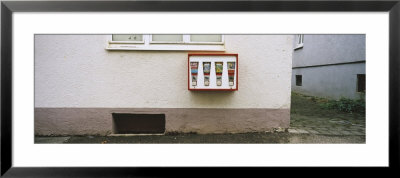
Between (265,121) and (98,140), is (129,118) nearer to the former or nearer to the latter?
(98,140)

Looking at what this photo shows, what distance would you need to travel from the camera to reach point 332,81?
6844mm

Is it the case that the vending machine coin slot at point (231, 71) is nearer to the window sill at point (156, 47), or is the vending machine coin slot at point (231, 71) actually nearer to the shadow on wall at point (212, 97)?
the shadow on wall at point (212, 97)

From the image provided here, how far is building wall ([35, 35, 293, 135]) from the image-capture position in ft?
11.2

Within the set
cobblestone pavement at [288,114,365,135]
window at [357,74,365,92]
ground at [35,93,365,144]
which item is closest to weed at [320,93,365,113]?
window at [357,74,365,92]

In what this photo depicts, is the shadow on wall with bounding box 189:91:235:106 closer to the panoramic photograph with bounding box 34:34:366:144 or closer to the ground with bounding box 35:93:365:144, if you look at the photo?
the panoramic photograph with bounding box 34:34:366:144

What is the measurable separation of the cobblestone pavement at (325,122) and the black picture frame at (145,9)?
2419 mm

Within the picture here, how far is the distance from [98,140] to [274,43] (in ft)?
10.2

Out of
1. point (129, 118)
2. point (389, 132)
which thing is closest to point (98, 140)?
point (129, 118)

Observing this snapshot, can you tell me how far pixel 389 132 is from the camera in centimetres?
136

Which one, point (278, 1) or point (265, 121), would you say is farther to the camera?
point (265, 121)

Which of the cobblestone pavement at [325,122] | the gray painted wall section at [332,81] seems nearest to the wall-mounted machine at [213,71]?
the cobblestone pavement at [325,122]

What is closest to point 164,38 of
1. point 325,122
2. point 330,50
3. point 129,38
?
point 129,38

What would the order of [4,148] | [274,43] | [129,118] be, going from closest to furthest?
[4,148], [274,43], [129,118]

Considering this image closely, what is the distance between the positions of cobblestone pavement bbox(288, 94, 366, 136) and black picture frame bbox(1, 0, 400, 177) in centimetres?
242
